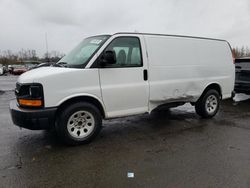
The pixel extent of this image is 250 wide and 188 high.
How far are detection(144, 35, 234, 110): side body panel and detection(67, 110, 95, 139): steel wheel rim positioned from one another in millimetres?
1495

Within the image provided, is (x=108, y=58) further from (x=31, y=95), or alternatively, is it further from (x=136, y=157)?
(x=136, y=157)

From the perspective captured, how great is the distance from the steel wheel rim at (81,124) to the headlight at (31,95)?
0.67m

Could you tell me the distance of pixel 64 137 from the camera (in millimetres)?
A: 3834

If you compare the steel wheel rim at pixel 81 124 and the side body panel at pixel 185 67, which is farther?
the side body panel at pixel 185 67

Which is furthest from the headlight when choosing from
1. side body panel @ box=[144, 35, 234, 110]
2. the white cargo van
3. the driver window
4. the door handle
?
side body panel @ box=[144, 35, 234, 110]

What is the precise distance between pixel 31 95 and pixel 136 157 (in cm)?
214

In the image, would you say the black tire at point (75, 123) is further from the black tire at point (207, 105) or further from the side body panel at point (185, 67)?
the black tire at point (207, 105)

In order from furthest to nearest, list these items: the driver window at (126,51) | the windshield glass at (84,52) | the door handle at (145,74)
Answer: the door handle at (145,74) < the driver window at (126,51) < the windshield glass at (84,52)

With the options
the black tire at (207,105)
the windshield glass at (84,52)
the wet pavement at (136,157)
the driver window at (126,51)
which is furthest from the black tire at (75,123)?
the black tire at (207,105)

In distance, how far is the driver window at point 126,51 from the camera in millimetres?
4227

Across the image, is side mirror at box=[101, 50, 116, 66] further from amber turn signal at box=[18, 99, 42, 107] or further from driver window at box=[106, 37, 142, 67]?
amber turn signal at box=[18, 99, 42, 107]

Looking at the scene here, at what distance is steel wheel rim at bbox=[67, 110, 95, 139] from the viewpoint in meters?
3.91

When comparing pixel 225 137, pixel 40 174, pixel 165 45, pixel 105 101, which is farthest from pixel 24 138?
pixel 225 137

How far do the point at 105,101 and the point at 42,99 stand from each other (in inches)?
47.3
